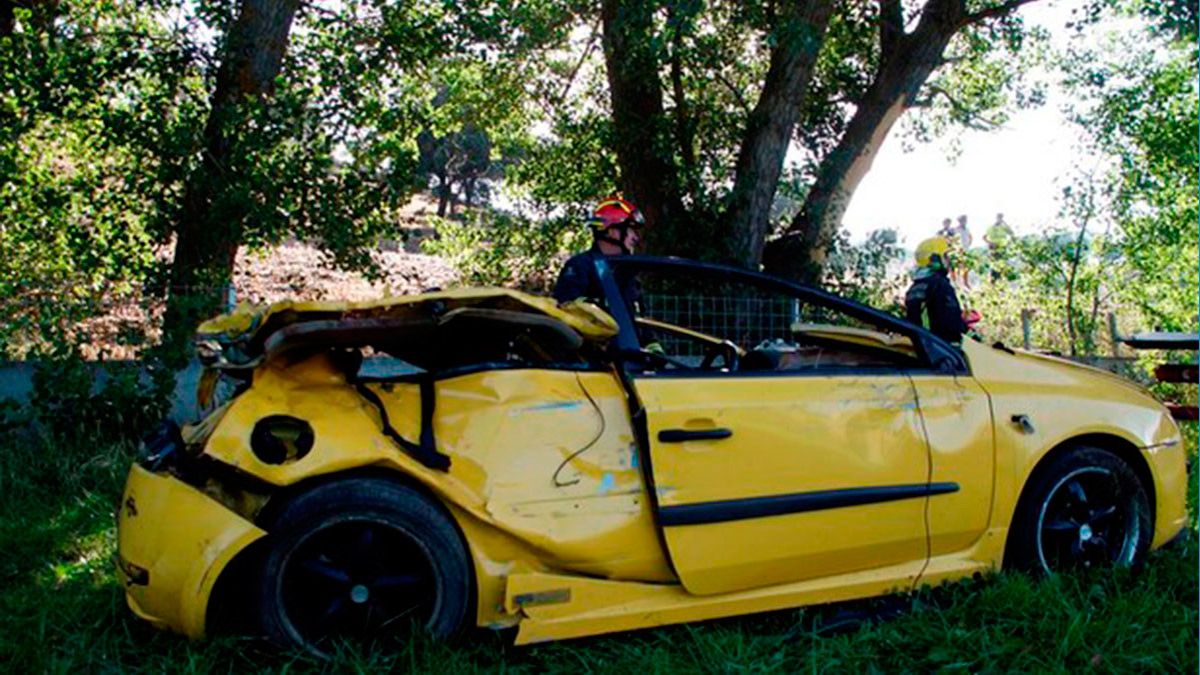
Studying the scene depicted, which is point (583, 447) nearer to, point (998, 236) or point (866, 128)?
point (866, 128)

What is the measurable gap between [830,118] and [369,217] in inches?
283

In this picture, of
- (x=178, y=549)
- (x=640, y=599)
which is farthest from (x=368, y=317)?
(x=640, y=599)

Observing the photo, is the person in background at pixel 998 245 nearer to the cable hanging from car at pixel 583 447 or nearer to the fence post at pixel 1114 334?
the fence post at pixel 1114 334

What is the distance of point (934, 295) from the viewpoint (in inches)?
297

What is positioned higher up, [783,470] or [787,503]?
[783,470]

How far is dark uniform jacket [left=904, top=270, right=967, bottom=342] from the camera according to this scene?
7520 millimetres

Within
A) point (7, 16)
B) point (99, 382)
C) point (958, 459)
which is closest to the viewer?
point (958, 459)

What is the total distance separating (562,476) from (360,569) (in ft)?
2.38

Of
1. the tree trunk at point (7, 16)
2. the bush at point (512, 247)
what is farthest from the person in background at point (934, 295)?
A: the tree trunk at point (7, 16)

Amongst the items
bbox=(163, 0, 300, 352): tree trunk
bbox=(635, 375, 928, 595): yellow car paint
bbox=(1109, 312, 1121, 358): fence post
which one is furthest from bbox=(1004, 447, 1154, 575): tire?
bbox=(1109, 312, 1121, 358): fence post

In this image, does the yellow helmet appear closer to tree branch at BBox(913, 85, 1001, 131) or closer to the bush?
the bush

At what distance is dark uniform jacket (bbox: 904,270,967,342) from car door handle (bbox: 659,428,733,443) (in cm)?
432

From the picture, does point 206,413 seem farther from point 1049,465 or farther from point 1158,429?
point 1158,429

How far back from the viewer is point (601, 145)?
12.1 m
